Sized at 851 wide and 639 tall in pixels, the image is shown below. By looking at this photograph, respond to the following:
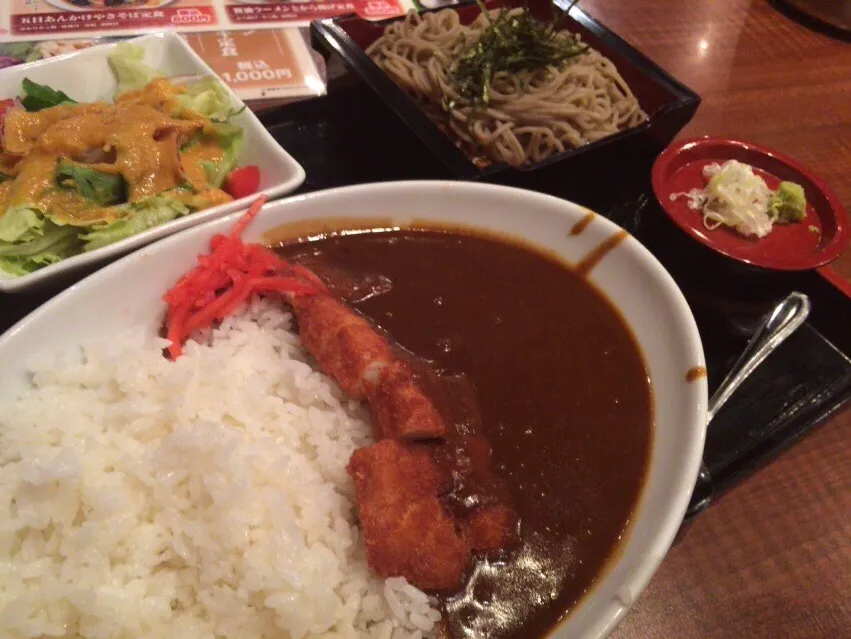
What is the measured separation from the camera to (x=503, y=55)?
2625 mm

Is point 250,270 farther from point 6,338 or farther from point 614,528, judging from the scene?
point 614,528

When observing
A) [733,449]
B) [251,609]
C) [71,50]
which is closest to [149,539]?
[251,609]

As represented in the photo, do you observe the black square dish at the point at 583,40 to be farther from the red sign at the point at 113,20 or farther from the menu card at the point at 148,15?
the red sign at the point at 113,20

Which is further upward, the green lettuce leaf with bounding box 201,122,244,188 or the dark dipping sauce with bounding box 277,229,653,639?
the green lettuce leaf with bounding box 201,122,244,188

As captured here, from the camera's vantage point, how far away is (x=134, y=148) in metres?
2.08

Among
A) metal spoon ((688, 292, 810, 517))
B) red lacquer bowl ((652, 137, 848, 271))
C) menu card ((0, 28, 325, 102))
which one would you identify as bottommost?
metal spoon ((688, 292, 810, 517))

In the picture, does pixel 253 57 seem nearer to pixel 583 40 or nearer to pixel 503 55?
pixel 503 55

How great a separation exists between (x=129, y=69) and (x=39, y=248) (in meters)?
0.93

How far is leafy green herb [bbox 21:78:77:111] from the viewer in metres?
2.29

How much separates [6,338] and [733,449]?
73.2 inches

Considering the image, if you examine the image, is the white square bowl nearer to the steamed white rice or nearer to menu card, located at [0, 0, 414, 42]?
the steamed white rice

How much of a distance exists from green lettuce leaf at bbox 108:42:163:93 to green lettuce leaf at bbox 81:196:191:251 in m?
0.74

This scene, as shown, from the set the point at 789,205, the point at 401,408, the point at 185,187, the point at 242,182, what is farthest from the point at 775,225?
the point at 185,187

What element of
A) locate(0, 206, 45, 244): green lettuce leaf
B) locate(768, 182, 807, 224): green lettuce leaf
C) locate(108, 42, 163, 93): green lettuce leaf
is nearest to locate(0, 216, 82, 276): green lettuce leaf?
locate(0, 206, 45, 244): green lettuce leaf
